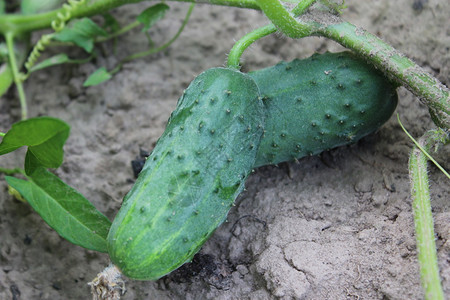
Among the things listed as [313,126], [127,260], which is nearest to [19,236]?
[127,260]

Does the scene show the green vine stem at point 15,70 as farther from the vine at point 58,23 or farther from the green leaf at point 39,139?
the green leaf at point 39,139

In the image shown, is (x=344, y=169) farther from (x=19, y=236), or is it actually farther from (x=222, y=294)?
(x=19, y=236)

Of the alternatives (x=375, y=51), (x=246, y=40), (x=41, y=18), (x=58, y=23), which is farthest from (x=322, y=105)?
(x=41, y=18)

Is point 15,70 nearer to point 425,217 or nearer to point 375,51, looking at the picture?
point 375,51

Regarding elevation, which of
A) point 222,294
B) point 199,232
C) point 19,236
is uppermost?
point 199,232

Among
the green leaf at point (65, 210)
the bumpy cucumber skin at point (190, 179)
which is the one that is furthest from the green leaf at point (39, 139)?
the bumpy cucumber skin at point (190, 179)

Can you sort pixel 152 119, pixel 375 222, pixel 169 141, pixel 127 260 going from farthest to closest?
pixel 152 119, pixel 375 222, pixel 169 141, pixel 127 260
